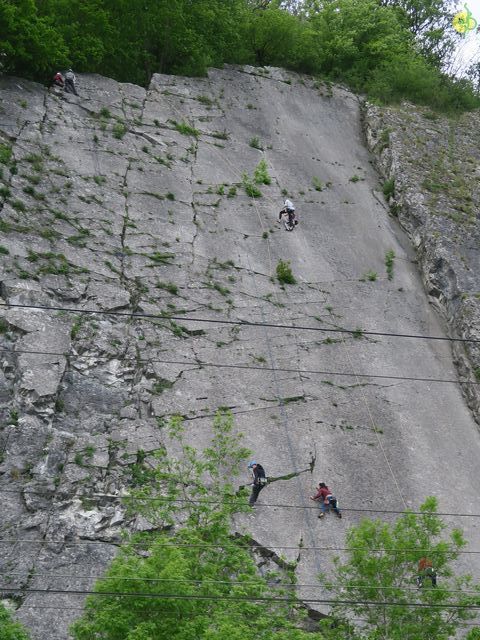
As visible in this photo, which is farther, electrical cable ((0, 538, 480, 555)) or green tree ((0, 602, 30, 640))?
electrical cable ((0, 538, 480, 555))

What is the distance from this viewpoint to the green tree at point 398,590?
15750mm

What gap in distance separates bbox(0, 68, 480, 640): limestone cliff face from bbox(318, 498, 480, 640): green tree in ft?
8.21

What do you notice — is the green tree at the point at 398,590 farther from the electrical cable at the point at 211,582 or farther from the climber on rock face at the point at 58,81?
the climber on rock face at the point at 58,81

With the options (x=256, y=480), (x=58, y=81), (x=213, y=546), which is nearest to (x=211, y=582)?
(x=213, y=546)

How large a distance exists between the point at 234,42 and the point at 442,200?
44.6 feet

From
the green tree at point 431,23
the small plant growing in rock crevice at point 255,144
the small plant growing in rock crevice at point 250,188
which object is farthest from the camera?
the green tree at point 431,23

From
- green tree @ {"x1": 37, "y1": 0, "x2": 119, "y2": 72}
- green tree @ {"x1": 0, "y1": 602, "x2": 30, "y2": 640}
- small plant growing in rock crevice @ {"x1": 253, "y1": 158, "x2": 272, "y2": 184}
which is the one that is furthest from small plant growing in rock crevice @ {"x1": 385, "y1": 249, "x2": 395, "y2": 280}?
green tree @ {"x1": 0, "y1": 602, "x2": 30, "y2": 640}

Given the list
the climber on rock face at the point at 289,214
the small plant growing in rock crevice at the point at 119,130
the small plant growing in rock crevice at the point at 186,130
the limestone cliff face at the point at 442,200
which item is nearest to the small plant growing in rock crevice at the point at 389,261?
the limestone cliff face at the point at 442,200

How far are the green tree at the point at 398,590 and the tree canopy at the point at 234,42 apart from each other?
23.7 metres

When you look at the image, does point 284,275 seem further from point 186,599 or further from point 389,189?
point 186,599

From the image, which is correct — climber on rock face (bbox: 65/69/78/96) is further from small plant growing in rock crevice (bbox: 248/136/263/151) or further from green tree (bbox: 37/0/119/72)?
small plant growing in rock crevice (bbox: 248/136/263/151)

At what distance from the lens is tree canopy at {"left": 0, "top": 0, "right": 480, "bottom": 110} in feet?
113

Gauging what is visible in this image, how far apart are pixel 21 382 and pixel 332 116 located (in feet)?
79.4

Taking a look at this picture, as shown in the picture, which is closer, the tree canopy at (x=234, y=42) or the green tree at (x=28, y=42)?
the green tree at (x=28, y=42)
